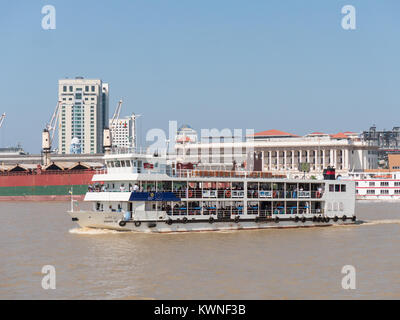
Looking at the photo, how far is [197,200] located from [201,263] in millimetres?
14524

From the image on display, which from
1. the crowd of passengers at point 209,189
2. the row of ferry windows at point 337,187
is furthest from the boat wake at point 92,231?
the row of ferry windows at point 337,187

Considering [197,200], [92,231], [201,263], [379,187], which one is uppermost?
[197,200]

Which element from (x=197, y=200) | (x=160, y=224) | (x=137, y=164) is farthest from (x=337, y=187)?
(x=137, y=164)

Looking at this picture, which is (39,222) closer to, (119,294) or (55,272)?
(55,272)

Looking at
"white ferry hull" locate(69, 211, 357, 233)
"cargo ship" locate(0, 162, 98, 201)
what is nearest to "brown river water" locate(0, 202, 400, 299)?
"white ferry hull" locate(69, 211, 357, 233)

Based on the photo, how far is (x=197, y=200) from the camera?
4934 centimetres

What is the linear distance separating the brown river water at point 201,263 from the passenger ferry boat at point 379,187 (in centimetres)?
9585

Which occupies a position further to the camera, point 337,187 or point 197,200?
point 337,187

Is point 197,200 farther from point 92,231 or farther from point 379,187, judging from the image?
point 379,187

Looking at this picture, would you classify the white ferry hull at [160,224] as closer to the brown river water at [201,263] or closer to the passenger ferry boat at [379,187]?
the brown river water at [201,263]

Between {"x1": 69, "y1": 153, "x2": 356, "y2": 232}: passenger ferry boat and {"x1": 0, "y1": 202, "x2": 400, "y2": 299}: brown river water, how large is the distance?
3.96 ft

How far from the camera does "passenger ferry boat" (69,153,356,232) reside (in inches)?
1841

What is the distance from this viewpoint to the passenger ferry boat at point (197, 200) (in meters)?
46.8
